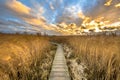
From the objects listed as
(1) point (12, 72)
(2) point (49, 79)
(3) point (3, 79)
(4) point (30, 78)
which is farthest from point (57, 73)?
(3) point (3, 79)

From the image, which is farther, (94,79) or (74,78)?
(74,78)

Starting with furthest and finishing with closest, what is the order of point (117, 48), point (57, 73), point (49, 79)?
point (57, 73), point (49, 79), point (117, 48)

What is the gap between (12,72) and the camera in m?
3.51

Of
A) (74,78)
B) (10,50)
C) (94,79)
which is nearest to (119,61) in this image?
(94,79)

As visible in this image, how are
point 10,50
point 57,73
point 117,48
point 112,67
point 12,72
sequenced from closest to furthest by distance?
point 12,72, point 112,67, point 117,48, point 10,50, point 57,73

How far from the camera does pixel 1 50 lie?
4.73 metres

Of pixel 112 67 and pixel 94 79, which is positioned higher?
pixel 112 67

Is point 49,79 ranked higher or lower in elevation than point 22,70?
lower

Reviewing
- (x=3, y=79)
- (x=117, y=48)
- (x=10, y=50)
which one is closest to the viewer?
(x=3, y=79)

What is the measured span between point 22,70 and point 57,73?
6.98 feet

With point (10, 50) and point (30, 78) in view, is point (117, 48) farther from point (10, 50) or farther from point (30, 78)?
point (10, 50)

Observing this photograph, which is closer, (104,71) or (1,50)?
(104,71)

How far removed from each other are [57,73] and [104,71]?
2351mm

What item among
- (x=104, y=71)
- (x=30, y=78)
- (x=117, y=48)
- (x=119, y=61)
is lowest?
(x=30, y=78)
